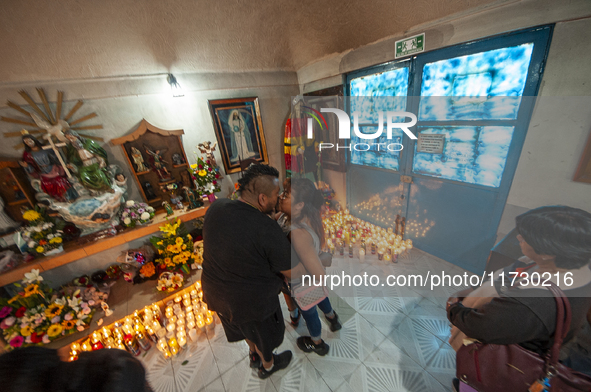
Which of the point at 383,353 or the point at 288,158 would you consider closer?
the point at 383,353

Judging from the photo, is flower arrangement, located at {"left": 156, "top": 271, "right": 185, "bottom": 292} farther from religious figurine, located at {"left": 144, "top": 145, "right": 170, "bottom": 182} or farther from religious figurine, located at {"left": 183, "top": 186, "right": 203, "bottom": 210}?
religious figurine, located at {"left": 144, "top": 145, "right": 170, "bottom": 182}

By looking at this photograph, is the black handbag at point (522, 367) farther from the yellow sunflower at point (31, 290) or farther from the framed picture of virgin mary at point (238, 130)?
the yellow sunflower at point (31, 290)

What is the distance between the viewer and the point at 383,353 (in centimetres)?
179

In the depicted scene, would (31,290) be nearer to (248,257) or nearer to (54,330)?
(54,330)

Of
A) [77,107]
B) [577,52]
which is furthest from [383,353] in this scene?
[77,107]

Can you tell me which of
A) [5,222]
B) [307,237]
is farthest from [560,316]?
[5,222]

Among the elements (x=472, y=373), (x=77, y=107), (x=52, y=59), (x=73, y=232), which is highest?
(x=52, y=59)

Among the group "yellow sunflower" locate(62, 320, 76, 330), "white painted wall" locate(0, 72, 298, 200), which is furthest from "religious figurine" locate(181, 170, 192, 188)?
"yellow sunflower" locate(62, 320, 76, 330)

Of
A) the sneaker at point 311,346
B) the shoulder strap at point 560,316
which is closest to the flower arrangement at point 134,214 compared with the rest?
the sneaker at point 311,346

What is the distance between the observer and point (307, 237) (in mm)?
1429

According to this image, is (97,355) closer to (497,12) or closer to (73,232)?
(73,232)

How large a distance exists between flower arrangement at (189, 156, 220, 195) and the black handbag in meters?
2.81

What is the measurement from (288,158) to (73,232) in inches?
112

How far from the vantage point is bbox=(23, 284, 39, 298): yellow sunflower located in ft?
5.93
